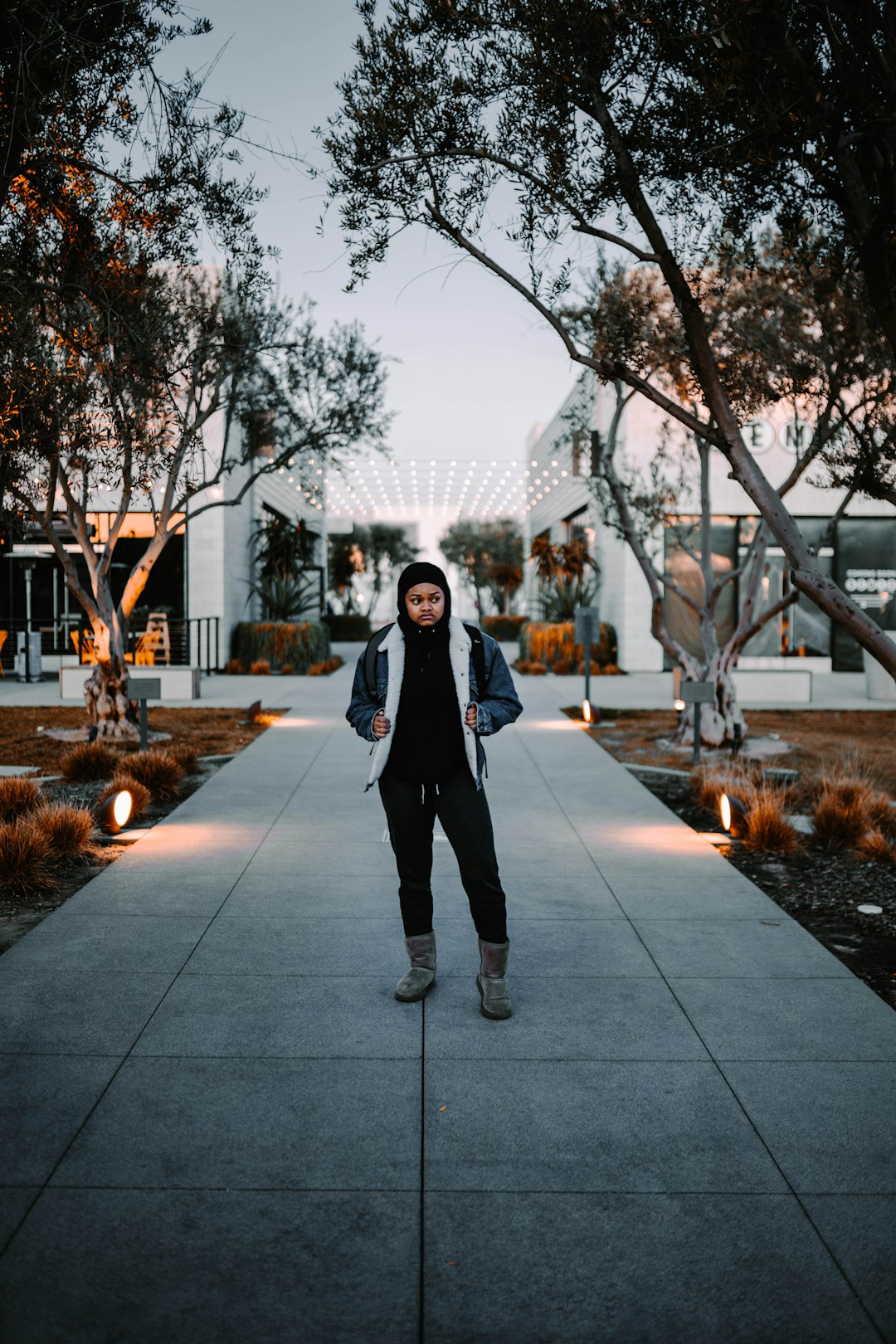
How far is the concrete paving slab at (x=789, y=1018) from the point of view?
14.1 feet

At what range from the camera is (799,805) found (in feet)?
31.0

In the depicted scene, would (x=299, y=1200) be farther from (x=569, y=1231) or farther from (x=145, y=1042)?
(x=145, y=1042)

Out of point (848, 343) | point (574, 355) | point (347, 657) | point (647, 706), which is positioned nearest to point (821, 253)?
point (848, 343)

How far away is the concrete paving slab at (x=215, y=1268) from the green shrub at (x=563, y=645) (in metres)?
20.3

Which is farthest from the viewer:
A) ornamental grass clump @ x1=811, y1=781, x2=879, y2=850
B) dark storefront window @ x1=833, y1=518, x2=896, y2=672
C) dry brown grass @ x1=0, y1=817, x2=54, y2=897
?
dark storefront window @ x1=833, y1=518, x2=896, y2=672

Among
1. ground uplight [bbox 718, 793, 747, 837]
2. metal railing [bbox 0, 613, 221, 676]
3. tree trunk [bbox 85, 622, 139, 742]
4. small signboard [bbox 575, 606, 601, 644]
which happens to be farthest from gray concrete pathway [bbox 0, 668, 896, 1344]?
metal railing [bbox 0, 613, 221, 676]

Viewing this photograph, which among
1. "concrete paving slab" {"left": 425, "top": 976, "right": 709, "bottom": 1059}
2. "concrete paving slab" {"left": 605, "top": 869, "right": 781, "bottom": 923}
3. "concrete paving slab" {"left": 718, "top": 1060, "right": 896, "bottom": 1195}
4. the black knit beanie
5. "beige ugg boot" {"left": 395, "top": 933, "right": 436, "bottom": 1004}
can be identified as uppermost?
the black knit beanie

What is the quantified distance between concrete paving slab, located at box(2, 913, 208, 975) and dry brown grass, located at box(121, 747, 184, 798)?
366 cm

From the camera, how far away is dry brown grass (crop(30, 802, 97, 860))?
7.31 meters

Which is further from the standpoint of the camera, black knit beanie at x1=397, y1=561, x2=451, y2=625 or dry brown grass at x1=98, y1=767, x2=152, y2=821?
dry brown grass at x1=98, y1=767, x2=152, y2=821

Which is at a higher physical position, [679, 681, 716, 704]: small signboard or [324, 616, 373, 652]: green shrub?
[324, 616, 373, 652]: green shrub

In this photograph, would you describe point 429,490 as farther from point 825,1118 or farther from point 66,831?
point 825,1118

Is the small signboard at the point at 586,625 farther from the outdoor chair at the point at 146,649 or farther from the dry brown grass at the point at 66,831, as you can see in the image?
the outdoor chair at the point at 146,649

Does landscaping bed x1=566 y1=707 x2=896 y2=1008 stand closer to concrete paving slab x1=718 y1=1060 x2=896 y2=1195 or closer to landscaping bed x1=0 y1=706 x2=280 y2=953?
concrete paving slab x1=718 y1=1060 x2=896 y2=1195
